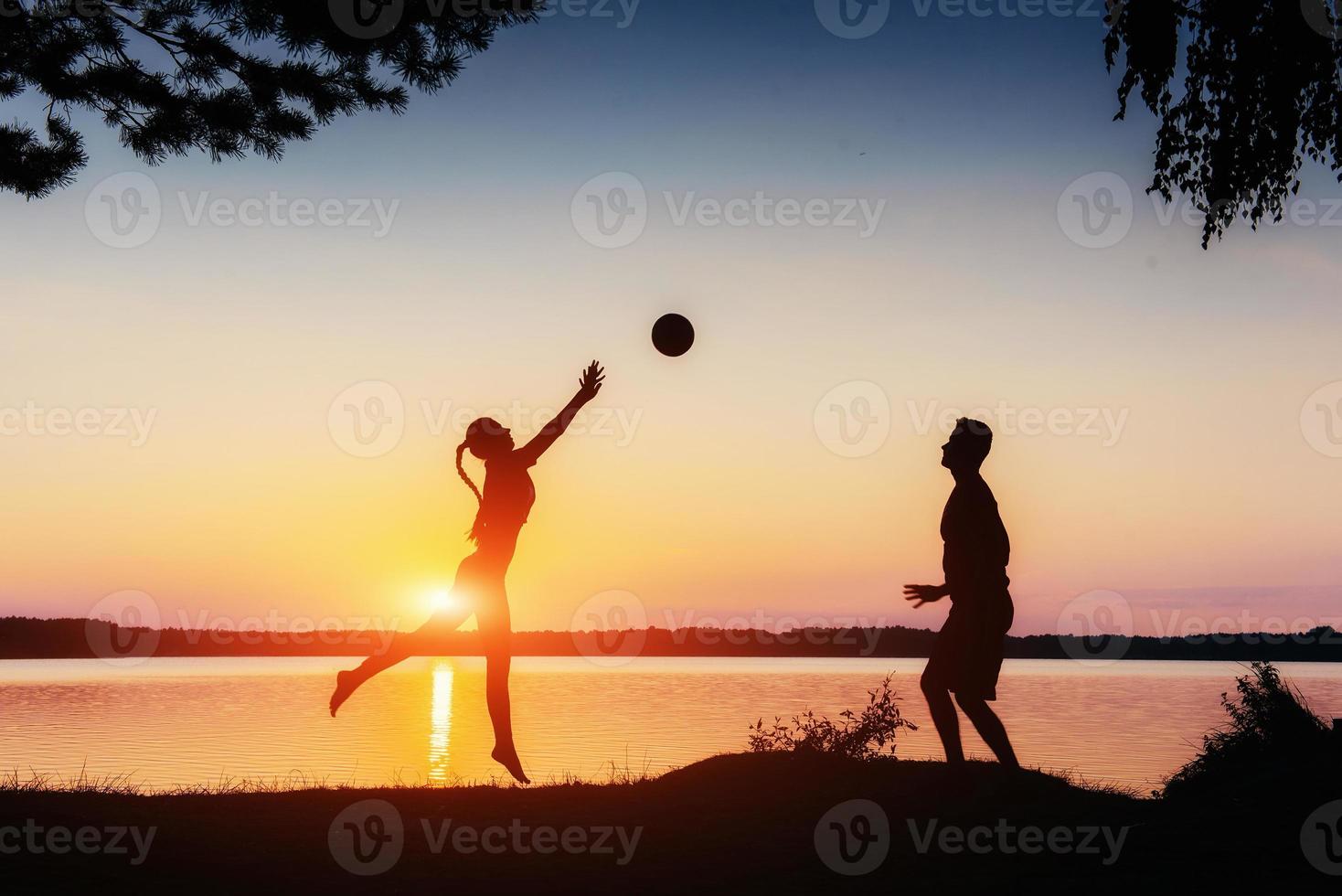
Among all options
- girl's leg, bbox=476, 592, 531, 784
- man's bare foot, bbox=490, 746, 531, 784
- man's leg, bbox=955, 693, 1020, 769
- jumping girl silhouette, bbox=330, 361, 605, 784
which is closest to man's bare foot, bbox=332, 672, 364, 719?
jumping girl silhouette, bbox=330, 361, 605, 784

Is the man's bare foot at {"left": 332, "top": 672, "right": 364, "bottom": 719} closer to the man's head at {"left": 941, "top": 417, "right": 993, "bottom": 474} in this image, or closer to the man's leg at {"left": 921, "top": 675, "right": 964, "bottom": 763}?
the man's leg at {"left": 921, "top": 675, "right": 964, "bottom": 763}

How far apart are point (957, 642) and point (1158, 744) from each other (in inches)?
1151

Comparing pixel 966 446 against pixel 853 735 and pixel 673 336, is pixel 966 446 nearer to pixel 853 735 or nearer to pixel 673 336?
pixel 673 336

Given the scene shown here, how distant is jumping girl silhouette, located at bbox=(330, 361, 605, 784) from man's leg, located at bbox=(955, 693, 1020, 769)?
428 cm

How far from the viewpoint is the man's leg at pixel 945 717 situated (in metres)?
11.2

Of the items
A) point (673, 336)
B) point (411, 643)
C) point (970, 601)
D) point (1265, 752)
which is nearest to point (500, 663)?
point (411, 643)

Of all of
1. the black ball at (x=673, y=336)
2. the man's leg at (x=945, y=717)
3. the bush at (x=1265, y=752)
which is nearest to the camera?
the bush at (x=1265, y=752)

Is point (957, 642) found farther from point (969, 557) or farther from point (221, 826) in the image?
point (221, 826)

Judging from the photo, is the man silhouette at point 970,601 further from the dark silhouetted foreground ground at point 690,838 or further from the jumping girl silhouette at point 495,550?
the jumping girl silhouette at point 495,550

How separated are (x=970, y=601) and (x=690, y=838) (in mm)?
3755

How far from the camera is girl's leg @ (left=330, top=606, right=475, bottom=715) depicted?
1112cm

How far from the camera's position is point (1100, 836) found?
9164 millimetres

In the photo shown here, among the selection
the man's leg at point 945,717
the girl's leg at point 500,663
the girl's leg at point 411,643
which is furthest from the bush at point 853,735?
the girl's leg at point 411,643

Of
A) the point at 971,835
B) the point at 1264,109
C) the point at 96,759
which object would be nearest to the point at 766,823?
the point at 971,835
